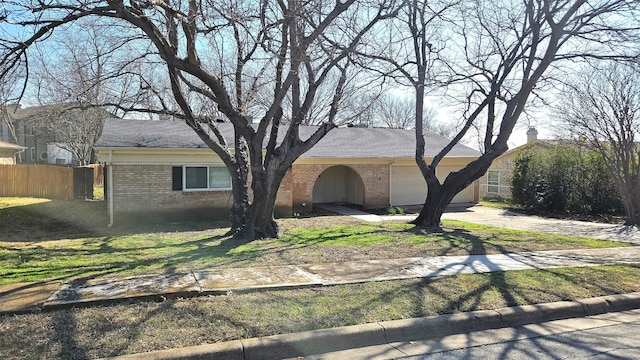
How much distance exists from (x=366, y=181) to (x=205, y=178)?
7617 millimetres

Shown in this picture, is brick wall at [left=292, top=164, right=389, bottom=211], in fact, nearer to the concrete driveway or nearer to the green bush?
the concrete driveway

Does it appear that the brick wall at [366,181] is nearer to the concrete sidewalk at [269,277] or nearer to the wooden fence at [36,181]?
the concrete sidewalk at [269,277]

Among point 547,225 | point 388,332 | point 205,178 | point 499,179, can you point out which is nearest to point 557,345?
point 388,332

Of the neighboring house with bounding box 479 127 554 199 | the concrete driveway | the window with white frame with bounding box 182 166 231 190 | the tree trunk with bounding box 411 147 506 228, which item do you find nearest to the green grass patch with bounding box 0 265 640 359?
the tree trunk with bounding box 411 147 506 228

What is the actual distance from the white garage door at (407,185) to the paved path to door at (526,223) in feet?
7.09

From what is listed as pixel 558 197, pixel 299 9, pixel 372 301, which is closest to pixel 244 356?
pixel 372 301

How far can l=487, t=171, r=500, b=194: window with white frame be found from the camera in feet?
91.8

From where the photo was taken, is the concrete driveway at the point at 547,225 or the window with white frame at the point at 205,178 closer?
the concrete driveway at the point at 547,225

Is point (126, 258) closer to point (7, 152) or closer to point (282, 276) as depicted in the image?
point (282, 276)

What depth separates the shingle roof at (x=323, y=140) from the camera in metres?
14.8

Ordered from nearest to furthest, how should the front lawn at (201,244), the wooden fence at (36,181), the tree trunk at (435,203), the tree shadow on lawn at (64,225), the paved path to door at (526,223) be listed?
the front lawn at (201,244), the tree shadow on lawn at (64,225), the paved path to door at (526,223), the tree trunk at (435,203), the wooden fence at (36,181)

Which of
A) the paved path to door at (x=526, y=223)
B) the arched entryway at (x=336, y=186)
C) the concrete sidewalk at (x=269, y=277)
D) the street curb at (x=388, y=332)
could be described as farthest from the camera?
the arched entryway at (x=336, y=186)

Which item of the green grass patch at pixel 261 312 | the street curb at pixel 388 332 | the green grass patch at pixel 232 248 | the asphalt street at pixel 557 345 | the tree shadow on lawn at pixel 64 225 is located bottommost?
the asphalt street at pixel 557 345

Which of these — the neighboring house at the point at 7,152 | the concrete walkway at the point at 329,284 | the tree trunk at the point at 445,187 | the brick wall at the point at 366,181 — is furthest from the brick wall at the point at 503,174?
the neighboring house at the point at 7,152
